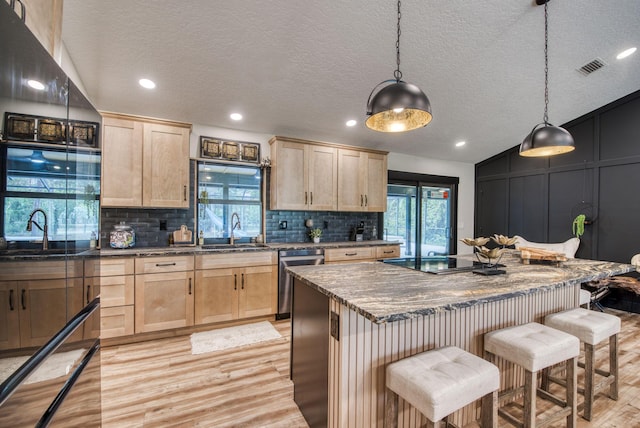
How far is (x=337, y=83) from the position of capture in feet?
10.5

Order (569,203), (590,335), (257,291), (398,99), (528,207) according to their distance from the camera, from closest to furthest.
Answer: (398,99) < (590,335) < (257,291) < (569,203) < (528,207)

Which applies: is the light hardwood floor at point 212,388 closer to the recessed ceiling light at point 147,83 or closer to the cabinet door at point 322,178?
the cabinet door at point 322,178

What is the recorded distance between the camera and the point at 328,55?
9.04ft

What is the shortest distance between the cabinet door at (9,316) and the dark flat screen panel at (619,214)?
20.3ft

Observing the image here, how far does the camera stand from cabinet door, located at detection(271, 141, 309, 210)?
404 cm

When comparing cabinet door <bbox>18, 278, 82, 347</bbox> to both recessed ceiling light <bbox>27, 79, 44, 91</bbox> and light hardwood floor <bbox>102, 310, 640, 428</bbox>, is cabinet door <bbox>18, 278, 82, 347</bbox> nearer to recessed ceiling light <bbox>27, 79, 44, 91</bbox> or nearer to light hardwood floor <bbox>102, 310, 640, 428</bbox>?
recessed ceiling light <bbox>27, 79, 44, 91</bbox>

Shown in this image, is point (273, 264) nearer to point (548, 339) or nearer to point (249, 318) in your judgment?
point (249, 318)

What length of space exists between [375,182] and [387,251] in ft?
3.72

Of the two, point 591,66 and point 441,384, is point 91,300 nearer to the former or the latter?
point 441,384

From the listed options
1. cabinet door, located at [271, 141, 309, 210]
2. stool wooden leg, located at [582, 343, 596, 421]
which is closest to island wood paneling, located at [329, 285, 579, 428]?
stool wooden leg, located at [582, 343, 596, 421]

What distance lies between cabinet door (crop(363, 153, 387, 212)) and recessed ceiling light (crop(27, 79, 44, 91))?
4049 mm

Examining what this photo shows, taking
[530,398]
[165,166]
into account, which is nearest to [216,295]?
[165,166]

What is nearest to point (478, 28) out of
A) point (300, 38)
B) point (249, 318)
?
point (300, 38)

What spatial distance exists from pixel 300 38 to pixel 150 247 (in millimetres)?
2884
